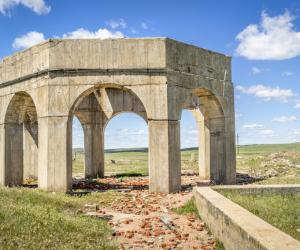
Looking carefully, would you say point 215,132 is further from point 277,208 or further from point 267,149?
point 267,149

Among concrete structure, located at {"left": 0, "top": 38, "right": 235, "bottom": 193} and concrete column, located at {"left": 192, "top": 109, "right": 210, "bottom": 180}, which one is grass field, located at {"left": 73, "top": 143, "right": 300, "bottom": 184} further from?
concrete structure, located at {"left": 0, "top": 38, "right": 235, "bottom": 193}

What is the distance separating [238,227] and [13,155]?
1404 centimetres

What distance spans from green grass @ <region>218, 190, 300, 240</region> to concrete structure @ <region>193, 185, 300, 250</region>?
0.71 meters

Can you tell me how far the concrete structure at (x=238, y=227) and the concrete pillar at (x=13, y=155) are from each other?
10.7 metres

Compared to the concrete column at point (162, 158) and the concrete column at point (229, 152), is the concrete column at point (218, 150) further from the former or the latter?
the concrete column at point (162, 158)

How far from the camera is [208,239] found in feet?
25.5

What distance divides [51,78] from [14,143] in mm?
4591

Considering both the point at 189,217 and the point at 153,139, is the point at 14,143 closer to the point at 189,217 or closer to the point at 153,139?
the point at 153,139

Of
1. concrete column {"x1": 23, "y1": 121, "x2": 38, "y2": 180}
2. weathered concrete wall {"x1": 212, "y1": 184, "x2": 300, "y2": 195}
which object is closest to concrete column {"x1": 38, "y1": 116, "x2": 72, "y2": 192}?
weathered concrete wall {"x1": 212, "y1": 184, "x2": 300, "y2": 195}

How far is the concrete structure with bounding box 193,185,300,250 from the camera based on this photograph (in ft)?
15.8

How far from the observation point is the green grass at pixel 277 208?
7.28m

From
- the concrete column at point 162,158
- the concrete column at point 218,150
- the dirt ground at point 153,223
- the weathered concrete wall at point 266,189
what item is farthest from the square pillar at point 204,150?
the weathered concrete wall at point 266,189

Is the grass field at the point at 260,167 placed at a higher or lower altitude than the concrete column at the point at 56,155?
lower

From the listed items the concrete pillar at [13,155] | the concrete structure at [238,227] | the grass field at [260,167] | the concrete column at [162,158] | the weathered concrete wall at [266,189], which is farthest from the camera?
the grass field at [260,167]
